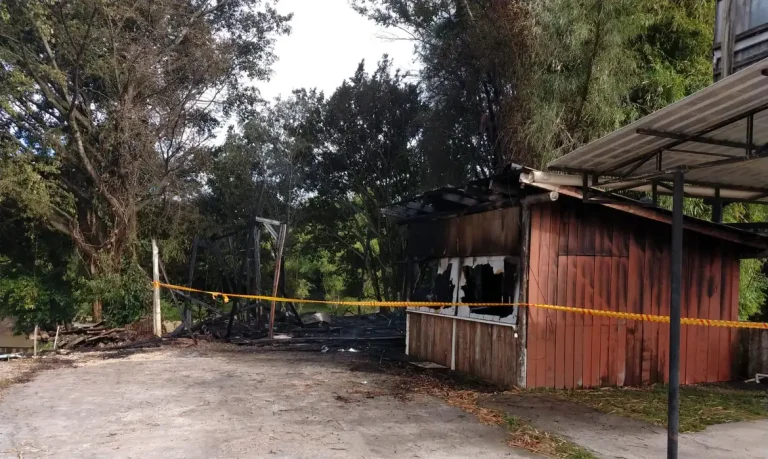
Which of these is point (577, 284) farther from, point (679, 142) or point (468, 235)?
point (679, 142)

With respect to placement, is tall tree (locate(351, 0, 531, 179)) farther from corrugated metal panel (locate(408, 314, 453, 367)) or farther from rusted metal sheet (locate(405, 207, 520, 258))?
corrugated metal panel (locate(408, 314, 453, 367))

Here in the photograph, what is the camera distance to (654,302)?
8.16 metres

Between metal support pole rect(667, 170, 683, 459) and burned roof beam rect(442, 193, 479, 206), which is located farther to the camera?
burned roof beam rect(442, 193, 479, 206)

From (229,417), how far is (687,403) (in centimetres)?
559

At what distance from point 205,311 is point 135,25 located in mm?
8642

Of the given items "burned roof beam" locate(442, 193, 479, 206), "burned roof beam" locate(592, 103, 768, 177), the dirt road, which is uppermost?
"burned roof beam" locate(592, 103, 768, 177)

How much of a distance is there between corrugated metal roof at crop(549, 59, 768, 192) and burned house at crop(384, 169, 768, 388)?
0.98 metres

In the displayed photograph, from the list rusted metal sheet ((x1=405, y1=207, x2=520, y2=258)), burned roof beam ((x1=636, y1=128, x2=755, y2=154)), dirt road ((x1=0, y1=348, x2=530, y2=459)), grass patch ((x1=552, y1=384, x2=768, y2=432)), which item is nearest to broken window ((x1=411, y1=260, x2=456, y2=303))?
rusted metal sheet ((x1=405, y1=207, x2=520, y2=258))

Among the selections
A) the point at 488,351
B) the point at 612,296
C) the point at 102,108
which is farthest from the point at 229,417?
the point at 102,108

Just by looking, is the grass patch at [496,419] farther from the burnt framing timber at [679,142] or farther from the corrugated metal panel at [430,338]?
the burnt framing timber at [679,142]

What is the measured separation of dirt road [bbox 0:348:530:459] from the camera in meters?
4.97

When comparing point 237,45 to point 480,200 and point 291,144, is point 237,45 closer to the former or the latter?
point 291,144

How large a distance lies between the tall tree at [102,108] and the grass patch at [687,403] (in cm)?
1368

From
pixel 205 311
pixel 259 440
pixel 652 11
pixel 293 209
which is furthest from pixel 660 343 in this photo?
pixel 293 209
